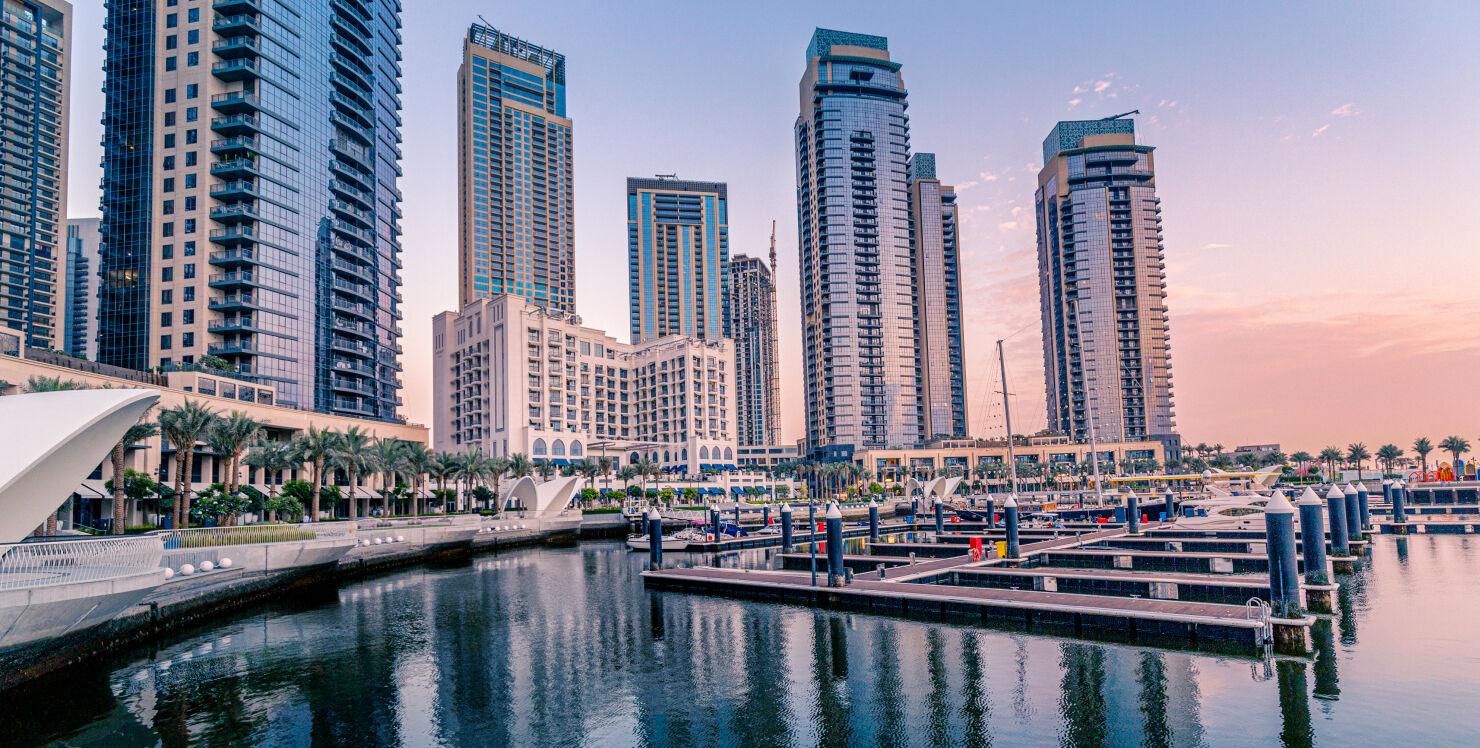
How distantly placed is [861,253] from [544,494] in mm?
115847

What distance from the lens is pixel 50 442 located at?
79.8 feet

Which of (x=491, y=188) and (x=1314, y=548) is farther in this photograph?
(x=491, y=188)

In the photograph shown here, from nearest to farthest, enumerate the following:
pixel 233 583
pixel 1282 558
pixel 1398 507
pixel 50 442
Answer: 1. pixel 50 442
2. pixel 1282 558
3. pixel 233 583
4. pixel 1398 507

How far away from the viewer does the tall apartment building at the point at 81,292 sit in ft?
577

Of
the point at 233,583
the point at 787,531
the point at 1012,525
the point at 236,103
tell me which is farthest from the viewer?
the point at 236,103

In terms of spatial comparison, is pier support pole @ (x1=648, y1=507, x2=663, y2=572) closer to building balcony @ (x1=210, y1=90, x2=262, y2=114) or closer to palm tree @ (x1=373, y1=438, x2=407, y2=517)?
palm tree @ (x1=373, y1=438, x2=407, y2=517)

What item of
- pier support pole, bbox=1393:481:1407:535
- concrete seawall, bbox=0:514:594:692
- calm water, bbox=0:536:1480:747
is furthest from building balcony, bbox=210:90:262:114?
pier support pole, bbox=1393:481:1407:535

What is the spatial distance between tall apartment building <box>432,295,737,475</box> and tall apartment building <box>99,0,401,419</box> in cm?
2819

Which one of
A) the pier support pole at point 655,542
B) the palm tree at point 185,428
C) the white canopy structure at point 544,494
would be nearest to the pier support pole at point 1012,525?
the pier support pole at point 655,542

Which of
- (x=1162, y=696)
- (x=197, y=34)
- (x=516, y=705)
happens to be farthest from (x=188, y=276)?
(x=1162, y=696)

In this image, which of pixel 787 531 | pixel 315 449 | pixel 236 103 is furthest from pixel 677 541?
Answer: pixel 236 103

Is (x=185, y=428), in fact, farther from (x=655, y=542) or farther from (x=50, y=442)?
(x=50, y=442)

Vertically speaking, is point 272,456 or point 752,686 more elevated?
point 272,456

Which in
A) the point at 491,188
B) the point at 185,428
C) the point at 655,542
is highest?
the point at 491,188
